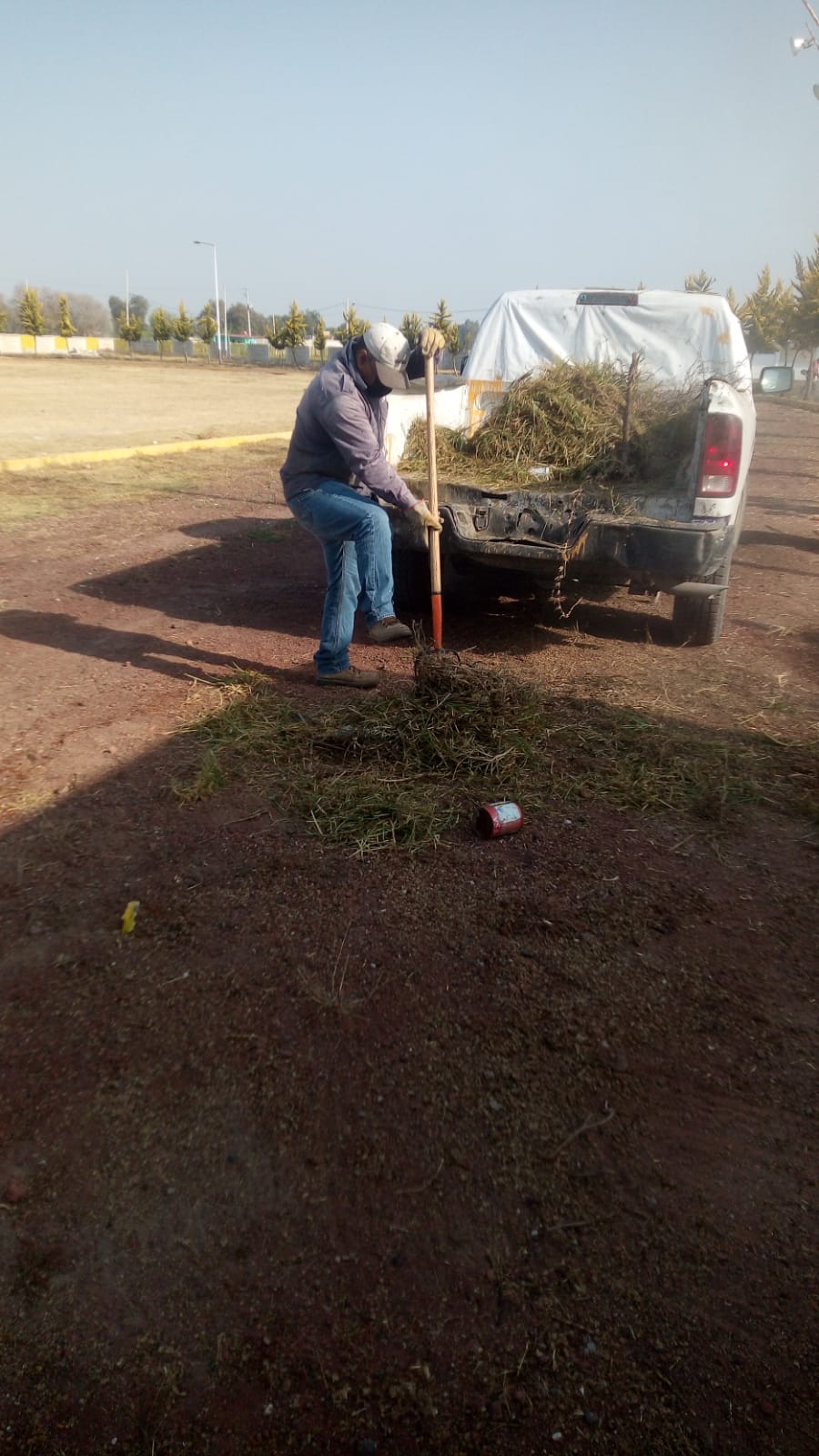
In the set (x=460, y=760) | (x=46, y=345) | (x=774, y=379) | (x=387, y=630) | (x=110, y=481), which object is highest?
(x=46, y=345)

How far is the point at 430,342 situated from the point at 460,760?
88.6 inches

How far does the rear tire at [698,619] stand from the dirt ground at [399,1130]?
2378mm

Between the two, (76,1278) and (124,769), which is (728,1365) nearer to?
(76,1278)

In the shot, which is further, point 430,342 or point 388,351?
point 430,342

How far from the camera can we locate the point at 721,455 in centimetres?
491

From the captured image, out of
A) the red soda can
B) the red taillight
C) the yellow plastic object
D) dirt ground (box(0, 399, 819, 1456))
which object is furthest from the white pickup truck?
the yellow plastic object

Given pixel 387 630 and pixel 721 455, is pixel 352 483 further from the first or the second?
pixel 721 455

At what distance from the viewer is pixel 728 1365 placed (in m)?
1.67

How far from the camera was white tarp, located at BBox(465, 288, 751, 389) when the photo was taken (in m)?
6.42

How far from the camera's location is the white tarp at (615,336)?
21.1 ft

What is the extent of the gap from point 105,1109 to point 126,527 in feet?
25.2

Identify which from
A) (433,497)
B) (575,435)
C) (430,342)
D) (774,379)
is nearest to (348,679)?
(433,497)

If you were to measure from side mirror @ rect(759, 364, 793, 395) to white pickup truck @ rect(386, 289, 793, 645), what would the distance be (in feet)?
0.07

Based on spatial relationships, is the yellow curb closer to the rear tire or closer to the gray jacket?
the gray jacket
